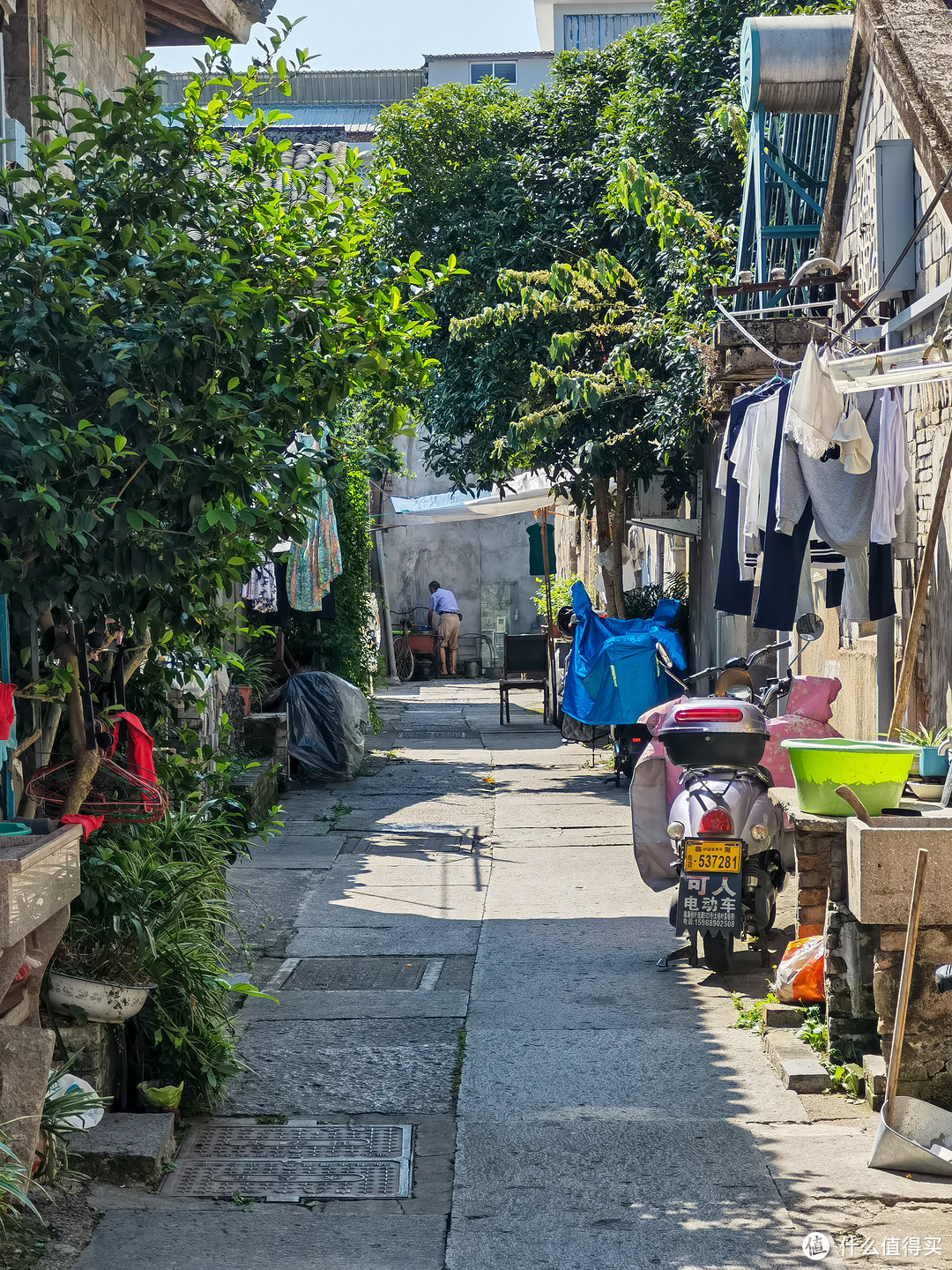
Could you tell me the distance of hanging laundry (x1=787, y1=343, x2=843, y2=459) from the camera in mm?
6230

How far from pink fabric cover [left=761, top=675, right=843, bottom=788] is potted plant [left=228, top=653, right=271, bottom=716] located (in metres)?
5.50

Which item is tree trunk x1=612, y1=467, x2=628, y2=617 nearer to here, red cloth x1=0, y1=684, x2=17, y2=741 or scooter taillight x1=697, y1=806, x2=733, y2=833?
scooter taillight x1=697, y1=806, x2=733, y2=833

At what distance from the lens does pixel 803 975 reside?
5.72 m

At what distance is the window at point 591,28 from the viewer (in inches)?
1266

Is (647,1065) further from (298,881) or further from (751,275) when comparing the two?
(751,275)

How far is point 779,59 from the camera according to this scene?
335 inches

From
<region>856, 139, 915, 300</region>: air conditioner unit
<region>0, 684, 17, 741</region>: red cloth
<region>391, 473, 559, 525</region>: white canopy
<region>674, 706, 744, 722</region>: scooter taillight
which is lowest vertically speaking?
<region>674, 706, 744, 722</region>: scooter taillight

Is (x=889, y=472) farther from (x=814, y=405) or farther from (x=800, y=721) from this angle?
(x=800, y=721)

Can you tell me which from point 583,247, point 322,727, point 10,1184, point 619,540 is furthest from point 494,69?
point 10,1184

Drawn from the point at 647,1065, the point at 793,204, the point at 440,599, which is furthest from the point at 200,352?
the point at 440,599

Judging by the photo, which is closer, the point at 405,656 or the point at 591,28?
the point at 405,656

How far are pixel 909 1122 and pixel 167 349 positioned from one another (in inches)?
136

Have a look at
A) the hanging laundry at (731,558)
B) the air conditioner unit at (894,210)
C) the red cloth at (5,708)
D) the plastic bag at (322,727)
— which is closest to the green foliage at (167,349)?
the red cloth at (5,708)

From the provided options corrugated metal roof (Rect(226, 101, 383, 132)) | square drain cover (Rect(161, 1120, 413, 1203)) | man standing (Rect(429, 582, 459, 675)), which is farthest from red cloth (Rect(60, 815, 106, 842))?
corrugated metal roof (Rect(226, 101, 383, 132))
